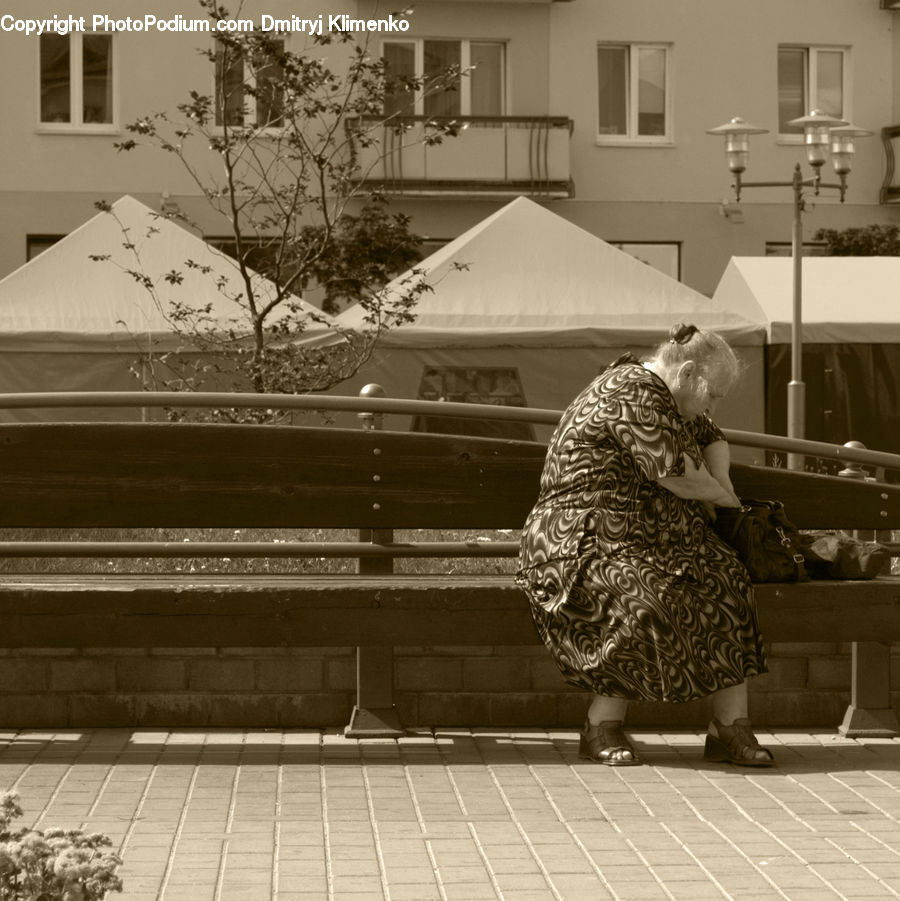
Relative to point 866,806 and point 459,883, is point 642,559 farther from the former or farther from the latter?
point 459,883

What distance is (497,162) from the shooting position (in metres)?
28.3

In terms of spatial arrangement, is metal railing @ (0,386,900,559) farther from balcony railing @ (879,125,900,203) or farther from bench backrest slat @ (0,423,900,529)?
balcony railing @ (879,125,900,203)

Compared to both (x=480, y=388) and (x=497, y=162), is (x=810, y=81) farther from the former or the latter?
(x=480, y=388)

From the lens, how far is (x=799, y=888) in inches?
171

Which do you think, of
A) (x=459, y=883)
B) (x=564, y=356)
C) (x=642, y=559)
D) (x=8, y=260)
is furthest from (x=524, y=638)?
(x=8, y=260)

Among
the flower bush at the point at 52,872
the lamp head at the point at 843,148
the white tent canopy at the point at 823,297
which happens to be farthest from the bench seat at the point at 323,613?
the lamp head at the point at 843,148

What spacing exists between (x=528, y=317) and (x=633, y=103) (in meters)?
12.2

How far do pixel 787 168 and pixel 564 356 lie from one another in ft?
39.2

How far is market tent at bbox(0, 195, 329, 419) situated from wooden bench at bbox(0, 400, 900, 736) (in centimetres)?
1040

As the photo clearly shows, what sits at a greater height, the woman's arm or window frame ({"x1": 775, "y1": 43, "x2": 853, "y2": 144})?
window frame ({"x1": 775, "y1": 43, "x2": 853, "y2": 144})

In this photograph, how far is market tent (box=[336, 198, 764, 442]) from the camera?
17.8 meters

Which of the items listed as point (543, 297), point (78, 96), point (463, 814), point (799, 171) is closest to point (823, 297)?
point (799, 171)

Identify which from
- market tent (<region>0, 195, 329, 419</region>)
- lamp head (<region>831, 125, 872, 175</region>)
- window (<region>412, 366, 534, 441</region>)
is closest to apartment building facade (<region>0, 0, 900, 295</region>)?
lamp head (<region>831, 125, 872, 175</region>)

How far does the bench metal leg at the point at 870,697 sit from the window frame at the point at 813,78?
77.9 ft
